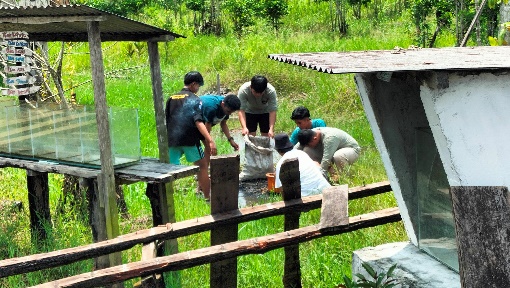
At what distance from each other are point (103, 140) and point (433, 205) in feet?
7.59

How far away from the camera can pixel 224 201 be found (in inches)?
179

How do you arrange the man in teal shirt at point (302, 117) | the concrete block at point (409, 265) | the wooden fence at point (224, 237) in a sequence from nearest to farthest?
the wooden fence at point (224, 237)
the concrete block at point (409, 265)
the man in teal shirt at point (302, 117)

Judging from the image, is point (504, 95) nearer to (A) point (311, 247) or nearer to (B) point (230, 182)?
(B) point (230, 182)

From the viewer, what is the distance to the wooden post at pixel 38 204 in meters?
6.25

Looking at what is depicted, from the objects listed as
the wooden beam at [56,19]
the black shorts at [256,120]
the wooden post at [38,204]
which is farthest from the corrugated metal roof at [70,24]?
the black shorts at [256,120]

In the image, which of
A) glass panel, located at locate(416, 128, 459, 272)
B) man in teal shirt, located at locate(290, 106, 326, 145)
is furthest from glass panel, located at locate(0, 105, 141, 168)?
man in teal shirt, located at locate(290, 106, 326, 145)

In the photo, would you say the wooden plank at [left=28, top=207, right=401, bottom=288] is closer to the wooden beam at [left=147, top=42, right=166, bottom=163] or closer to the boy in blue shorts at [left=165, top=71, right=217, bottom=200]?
the wooden beam at [left=147, top=42, right=166, bottom=163]

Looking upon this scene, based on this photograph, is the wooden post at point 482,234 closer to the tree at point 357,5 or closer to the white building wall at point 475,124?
the white building wall at point 475,124

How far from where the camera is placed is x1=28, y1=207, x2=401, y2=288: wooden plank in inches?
149

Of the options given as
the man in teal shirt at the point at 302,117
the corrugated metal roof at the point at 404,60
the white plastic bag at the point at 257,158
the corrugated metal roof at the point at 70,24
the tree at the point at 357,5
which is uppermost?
the tree at the point at 357,5

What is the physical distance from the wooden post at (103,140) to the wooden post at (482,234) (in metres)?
2.83

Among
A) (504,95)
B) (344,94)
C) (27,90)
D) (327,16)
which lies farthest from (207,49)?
(504,95)

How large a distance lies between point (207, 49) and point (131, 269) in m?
14.3

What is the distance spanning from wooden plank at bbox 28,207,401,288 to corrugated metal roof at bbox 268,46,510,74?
41.0 inches
